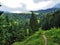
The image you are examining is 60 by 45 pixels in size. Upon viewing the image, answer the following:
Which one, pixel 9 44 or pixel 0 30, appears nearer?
pixel 0 30

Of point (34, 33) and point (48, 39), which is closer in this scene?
point (48, 39)

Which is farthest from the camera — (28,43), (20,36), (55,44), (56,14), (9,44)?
(56,14)

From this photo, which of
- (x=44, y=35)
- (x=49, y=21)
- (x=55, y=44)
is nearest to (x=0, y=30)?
(x=55, y=44)

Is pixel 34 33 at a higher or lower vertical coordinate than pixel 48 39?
lower

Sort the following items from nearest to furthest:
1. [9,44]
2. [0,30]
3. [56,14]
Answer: [0,30]
[9,44]
[56,14]

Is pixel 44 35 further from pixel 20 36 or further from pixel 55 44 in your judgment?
pixel 20 36

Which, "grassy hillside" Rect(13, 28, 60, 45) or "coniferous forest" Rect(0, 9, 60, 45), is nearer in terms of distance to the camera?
"coniferous forest" Rect(0, 9, 60, 45)

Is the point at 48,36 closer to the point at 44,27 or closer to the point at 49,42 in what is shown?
the point at 49,42

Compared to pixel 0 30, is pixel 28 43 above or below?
below

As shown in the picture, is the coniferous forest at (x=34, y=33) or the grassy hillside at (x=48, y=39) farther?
the grassy hillside at (x=48, y=39)
